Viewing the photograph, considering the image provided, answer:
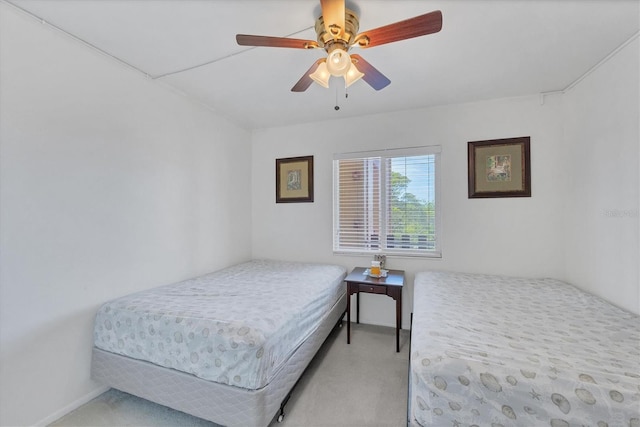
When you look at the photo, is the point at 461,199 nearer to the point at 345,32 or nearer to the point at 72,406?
the point at 345,32

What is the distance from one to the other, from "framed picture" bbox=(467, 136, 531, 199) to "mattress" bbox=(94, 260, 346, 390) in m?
2.04

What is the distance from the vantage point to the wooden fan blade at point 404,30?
3.99 feet

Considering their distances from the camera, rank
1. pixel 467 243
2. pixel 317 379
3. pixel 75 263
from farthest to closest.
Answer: pixel 467 243
pixel 317 379
pixel 75 263

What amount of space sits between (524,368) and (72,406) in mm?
2708

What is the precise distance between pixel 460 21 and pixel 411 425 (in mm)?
2248

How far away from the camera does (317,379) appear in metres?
2.11

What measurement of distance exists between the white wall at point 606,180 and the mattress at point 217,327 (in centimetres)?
224

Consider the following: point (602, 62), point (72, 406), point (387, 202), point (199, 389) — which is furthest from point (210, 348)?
point (602, 62)

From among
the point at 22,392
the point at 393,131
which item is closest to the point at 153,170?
the point at 22,392

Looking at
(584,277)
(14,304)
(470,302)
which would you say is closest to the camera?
(14,304)

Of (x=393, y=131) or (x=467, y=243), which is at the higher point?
(x=393, y=131)

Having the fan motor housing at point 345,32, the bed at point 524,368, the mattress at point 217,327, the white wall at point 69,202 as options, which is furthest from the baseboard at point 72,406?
the fan motor housing at point 345,32

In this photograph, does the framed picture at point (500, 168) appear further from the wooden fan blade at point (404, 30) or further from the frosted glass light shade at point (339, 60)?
the frosted glass light shade at point (339, 60)

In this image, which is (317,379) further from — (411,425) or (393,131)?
(393,131)
